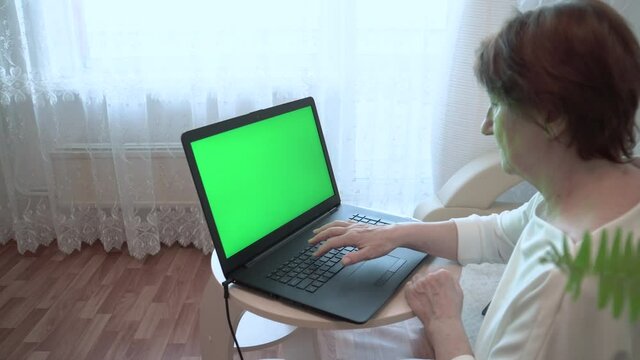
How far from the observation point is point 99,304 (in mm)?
2168

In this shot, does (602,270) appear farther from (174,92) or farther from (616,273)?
(174,92)

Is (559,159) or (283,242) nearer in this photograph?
(559,159)

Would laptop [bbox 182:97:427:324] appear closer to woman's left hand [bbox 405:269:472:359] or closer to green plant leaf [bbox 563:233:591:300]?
woman's left hand [bbox 405:269:472:359]

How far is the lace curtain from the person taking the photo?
215cm

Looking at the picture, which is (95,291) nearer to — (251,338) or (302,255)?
(251,338)

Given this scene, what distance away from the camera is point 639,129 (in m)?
0.86

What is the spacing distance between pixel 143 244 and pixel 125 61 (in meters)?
0.84

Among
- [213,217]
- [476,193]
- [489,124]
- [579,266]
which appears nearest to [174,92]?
[476,193]

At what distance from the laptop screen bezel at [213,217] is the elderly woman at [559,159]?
0.34 metres

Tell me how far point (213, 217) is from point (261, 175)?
0.17m

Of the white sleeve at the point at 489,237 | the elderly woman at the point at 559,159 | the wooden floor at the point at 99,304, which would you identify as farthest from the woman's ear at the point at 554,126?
the wooden floor at the point at 99,304

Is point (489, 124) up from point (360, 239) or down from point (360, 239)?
up

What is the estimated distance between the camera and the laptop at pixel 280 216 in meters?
0.94

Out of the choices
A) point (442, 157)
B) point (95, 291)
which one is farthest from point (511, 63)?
point (95, 291)
